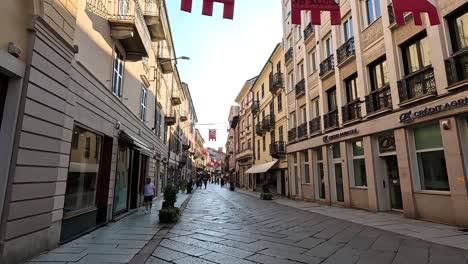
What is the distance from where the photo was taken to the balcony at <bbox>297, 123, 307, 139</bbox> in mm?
20508

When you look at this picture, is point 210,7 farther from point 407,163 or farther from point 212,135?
point 212,135

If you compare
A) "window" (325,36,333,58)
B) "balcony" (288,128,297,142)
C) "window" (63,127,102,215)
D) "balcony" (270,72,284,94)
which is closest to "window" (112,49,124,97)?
"window" (63,127,102,215)

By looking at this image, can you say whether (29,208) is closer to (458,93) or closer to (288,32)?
(458,93)

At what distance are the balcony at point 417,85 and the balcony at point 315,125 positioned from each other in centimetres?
702

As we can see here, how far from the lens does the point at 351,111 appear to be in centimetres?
1498

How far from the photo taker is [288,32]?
24781 millimetres

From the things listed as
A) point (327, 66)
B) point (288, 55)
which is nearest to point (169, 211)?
point (327, 66)

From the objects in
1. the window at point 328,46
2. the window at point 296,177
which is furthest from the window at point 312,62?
the window at point 296,177

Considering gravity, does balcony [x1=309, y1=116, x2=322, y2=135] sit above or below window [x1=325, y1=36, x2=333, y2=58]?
below

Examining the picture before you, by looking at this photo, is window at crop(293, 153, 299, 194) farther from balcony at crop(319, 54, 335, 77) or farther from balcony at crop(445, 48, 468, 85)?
balcony at crop(445, 48, 468, 85)

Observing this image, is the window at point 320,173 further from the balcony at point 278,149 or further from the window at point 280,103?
the window at point 280,103

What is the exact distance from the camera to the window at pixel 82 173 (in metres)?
7.66

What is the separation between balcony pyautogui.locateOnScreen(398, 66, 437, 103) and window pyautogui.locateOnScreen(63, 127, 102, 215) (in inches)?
417

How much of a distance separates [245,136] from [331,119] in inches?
1050
